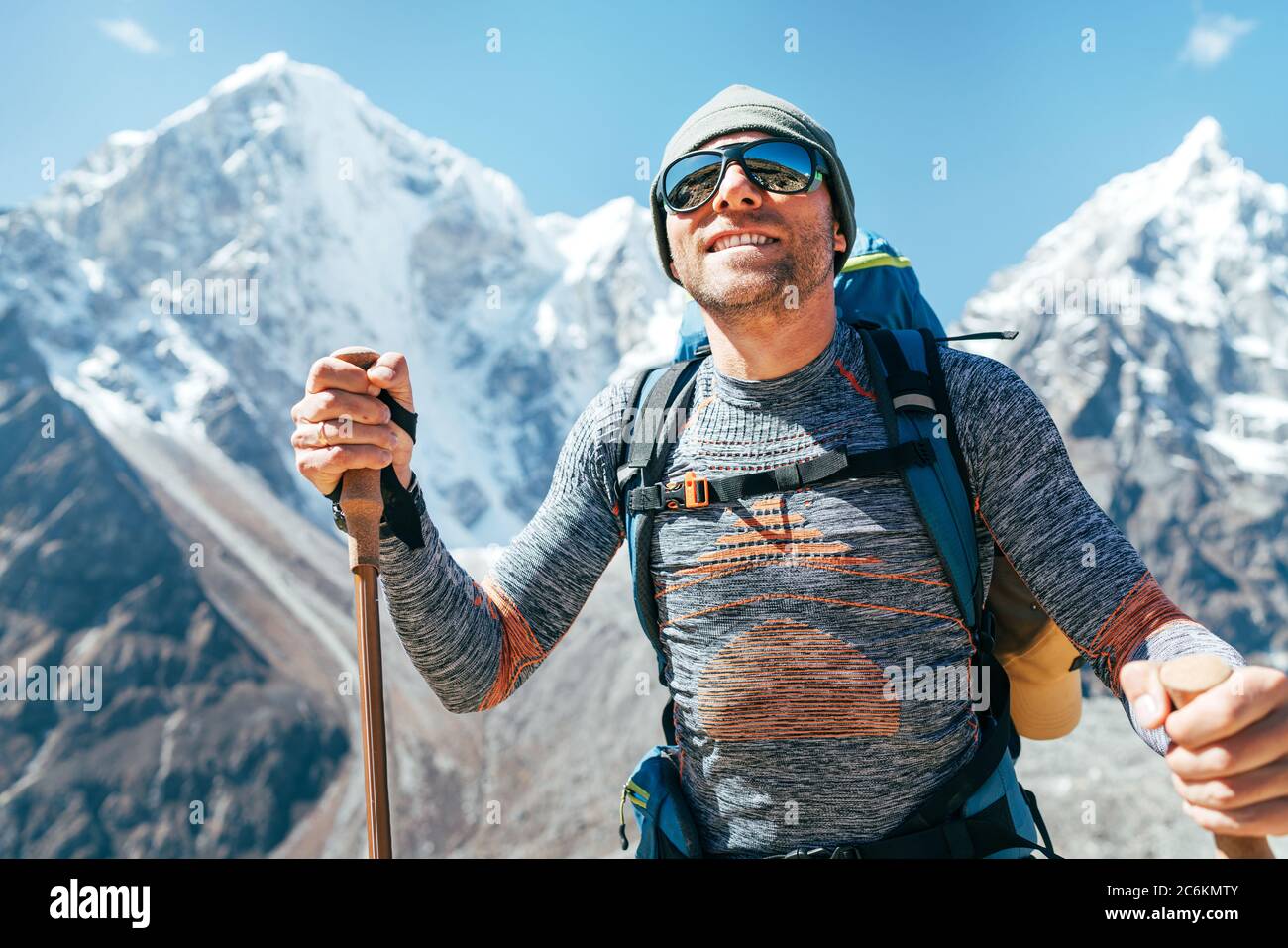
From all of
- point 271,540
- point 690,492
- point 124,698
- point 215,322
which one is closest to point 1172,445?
point 271,540

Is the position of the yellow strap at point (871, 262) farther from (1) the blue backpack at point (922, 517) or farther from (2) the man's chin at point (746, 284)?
(2) the man's chin at point (746, 284)

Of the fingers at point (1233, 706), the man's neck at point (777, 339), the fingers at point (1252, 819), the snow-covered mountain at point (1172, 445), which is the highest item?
the snow-covered mountain at point (1172, 445)

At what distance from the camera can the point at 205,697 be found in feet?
269

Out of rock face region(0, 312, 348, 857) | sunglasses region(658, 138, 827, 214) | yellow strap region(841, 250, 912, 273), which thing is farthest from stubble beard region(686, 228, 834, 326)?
rock face region(0, 312, 348, 857)

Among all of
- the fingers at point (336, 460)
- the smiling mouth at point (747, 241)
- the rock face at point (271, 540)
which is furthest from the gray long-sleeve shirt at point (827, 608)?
the rock face at point (271, 540)

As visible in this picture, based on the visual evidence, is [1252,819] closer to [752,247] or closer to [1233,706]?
[1233,706]

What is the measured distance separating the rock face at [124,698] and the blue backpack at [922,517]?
247ft

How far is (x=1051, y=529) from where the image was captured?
269 cm

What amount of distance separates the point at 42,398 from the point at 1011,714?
122650 millimetres

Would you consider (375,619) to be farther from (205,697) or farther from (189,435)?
(189,435)

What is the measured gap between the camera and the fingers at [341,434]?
2576 mm

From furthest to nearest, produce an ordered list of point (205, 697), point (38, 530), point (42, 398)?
point (42, 398) < point (38, 530) < point (205, 697)

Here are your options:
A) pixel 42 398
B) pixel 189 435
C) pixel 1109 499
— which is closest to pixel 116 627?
pixel 42 398

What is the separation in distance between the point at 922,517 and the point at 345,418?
59.8 inches
